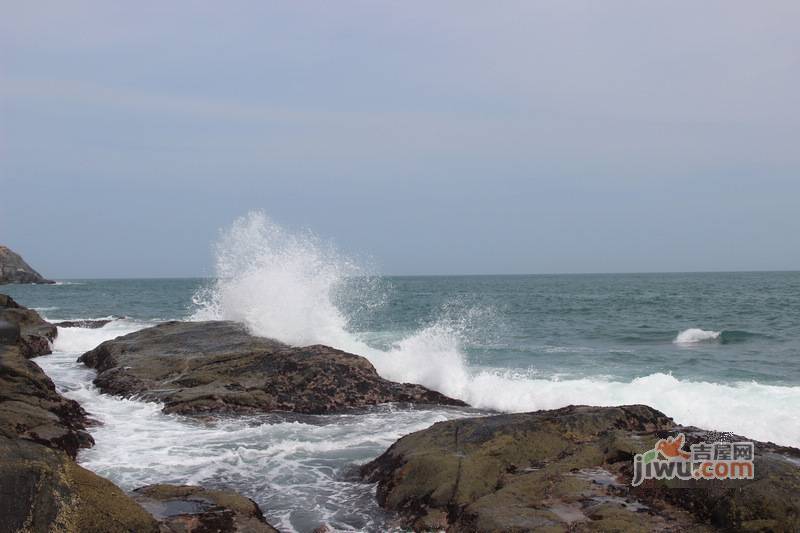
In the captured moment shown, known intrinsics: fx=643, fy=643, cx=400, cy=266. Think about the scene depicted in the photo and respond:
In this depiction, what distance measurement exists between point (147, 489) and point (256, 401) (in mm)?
5639

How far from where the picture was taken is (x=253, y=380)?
13.4 metres

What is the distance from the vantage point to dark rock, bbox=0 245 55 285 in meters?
94.9

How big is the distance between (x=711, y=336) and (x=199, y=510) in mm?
24983

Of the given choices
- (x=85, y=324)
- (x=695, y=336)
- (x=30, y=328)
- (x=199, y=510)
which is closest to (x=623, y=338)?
(x=695, y=336)

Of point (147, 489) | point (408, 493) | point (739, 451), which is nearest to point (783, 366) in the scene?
point (739, 451)

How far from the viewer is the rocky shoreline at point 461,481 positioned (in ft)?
17.1

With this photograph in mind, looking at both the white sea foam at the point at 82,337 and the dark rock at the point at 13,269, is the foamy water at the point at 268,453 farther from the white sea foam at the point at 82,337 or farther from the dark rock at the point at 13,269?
the dark rock at the point at 13,269

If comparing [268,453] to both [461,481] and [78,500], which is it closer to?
[461,481]

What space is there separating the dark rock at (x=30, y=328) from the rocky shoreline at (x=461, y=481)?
7.46 m

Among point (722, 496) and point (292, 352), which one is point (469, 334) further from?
point (722, 496)

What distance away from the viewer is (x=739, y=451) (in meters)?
6.60

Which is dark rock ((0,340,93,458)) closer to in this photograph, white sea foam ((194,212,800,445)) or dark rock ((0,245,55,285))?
white sea foam ((194,212,800,445))

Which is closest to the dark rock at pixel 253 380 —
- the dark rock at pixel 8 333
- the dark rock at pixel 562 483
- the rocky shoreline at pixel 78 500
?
the dark rock at pixel 8 333

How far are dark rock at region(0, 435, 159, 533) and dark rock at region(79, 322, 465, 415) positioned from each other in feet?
21.9
